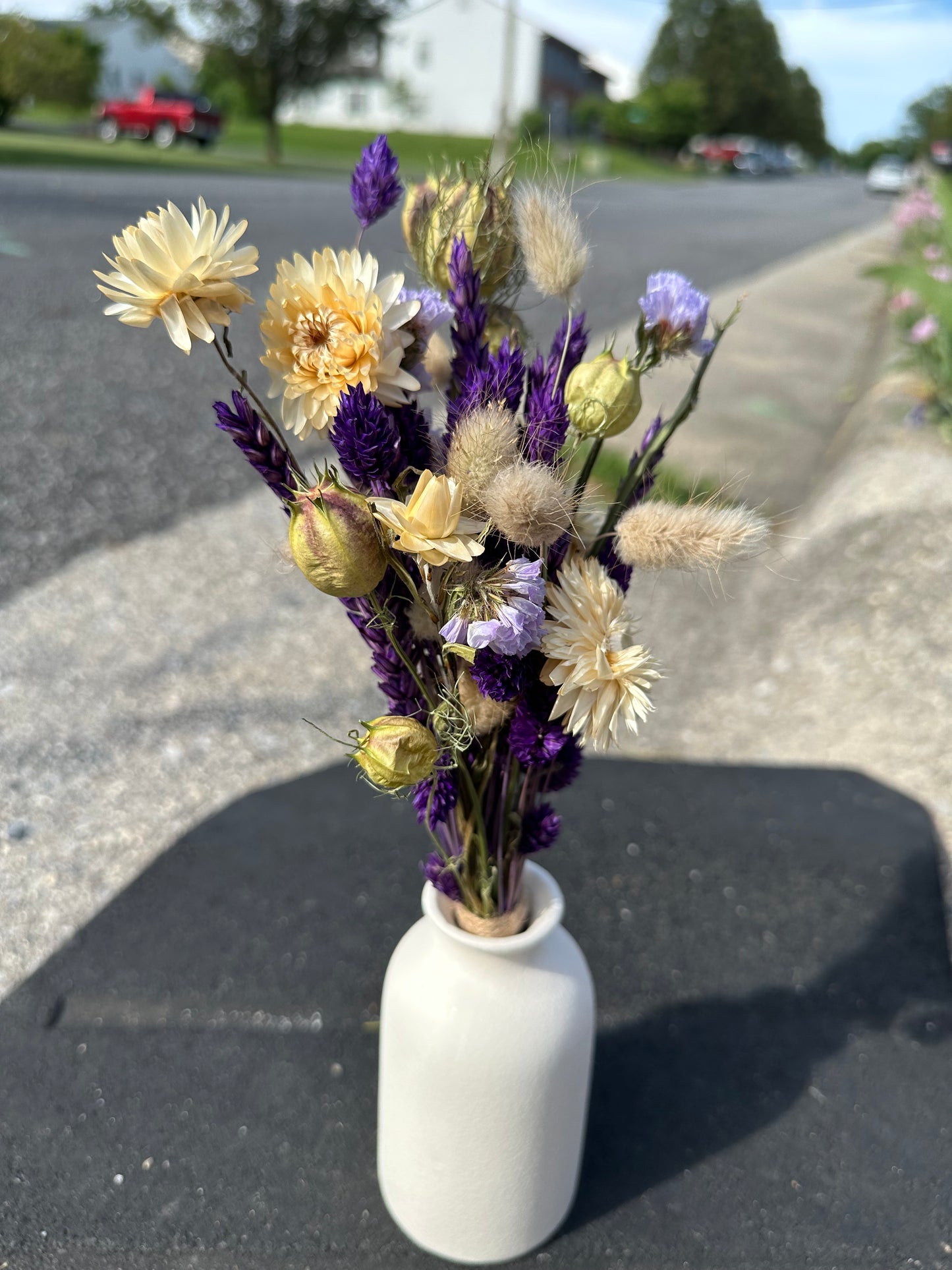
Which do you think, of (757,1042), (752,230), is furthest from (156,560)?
(752,230)

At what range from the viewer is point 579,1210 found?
4.30ft

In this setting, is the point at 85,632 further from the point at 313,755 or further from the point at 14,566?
the point at 313,755

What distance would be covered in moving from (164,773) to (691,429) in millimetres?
3502

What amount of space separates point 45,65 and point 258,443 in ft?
67.1

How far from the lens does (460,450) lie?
2.73 feet

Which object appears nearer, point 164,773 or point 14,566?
point 164,773

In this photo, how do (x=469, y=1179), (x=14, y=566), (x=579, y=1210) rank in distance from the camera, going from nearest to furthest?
(x=469, y=1179) < (x=579, y=1210) < (x=14, y=566)

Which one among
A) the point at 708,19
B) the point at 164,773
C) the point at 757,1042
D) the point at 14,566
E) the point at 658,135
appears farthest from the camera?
the point at 708,19

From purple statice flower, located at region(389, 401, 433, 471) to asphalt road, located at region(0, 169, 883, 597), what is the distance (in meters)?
0.15

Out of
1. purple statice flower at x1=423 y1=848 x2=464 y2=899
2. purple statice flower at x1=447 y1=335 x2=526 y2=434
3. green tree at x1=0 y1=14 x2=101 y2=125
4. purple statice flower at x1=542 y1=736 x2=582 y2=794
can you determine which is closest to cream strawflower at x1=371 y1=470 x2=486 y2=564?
purple statice flower at x1=447 y1=335 x2=526 y2=434

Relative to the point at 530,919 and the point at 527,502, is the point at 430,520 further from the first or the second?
the point at 530,919

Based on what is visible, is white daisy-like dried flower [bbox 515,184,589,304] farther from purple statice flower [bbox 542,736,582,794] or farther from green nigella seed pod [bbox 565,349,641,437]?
purple statice flower [bbox 542,736,582,794]

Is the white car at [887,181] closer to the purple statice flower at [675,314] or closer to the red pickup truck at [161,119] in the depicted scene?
the red pickup truck at [161,119]

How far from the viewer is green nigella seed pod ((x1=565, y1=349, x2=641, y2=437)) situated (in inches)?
34.3
